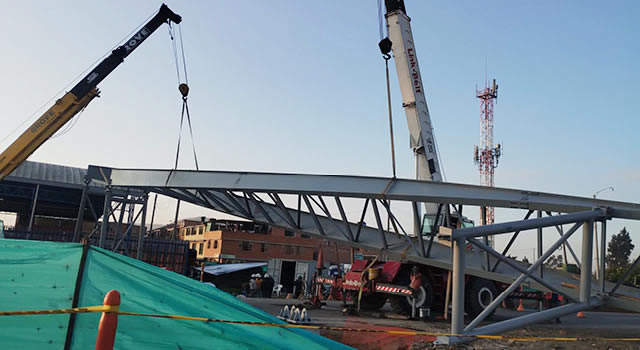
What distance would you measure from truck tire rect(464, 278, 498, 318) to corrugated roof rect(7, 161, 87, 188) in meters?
25.4

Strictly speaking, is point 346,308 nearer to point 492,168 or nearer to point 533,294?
point 533,294

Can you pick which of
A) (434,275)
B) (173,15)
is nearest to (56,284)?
(434,275)

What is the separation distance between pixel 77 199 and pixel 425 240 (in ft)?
87.9

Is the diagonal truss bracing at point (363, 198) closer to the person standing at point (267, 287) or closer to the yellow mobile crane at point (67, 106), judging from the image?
the yellow mobile crane at point (67, 106)

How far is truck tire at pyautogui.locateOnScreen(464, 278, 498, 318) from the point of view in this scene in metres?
13.9

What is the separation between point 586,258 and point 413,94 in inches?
365

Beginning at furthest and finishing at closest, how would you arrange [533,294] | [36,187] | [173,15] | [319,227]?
[36,187] < [173,15] < [533,294] < [319,227]

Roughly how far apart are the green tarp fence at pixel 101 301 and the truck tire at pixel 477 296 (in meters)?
11.3

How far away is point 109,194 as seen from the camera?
1638 centimetres

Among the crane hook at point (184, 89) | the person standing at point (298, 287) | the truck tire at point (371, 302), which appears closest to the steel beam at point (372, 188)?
the crane hook at point (184, 89)

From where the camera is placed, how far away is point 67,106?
18.2 metres

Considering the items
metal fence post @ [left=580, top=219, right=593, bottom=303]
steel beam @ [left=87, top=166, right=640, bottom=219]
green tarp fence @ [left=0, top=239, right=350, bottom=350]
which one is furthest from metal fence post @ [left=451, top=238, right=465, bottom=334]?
steel beam @ [left=87, top=166, right=640, bottom=219]

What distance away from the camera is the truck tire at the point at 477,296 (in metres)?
13.9

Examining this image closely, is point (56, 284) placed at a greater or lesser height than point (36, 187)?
lesser
